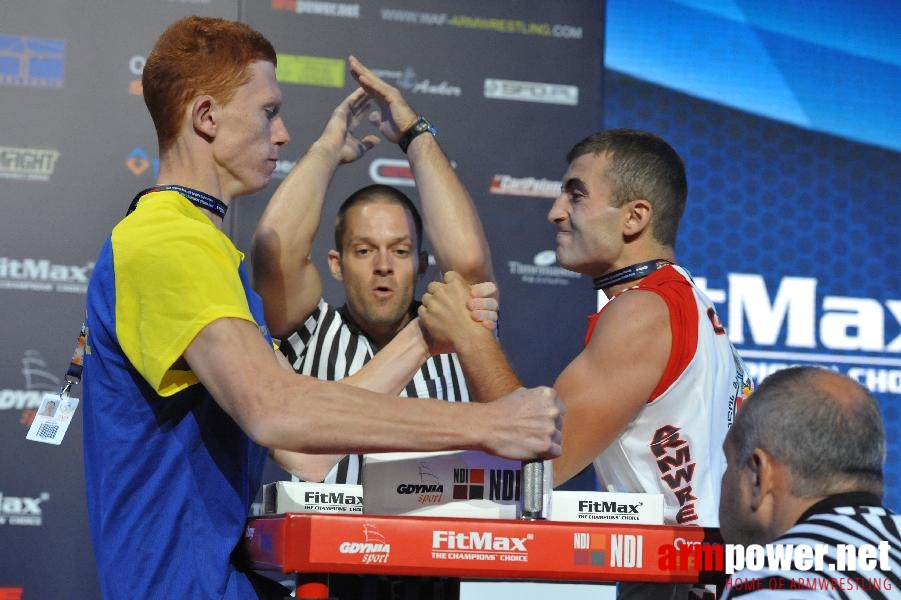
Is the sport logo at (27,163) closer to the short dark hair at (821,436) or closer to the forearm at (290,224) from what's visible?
the forearm at (290,224)

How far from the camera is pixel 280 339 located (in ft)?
11.7

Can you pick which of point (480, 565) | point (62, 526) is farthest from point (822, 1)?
point (480, 565)

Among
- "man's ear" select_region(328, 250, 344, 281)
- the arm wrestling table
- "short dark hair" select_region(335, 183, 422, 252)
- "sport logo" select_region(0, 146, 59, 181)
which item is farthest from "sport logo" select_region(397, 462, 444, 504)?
"sport logo" select_region(0, 146, 59, 181)

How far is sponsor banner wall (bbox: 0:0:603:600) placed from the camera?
14.0 feet

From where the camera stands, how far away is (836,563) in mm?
1555

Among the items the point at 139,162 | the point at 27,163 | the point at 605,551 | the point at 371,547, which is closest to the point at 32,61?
the point at 27,163

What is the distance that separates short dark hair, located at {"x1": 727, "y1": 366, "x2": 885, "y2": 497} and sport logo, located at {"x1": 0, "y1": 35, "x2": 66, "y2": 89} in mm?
3594

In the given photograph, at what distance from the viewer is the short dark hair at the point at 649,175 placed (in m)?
2.86

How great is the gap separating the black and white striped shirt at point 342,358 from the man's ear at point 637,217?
3.36ft

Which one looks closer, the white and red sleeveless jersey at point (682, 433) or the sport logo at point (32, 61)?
the white and red sleeveless jersey at point (682, 433)

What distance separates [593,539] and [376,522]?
0.32m

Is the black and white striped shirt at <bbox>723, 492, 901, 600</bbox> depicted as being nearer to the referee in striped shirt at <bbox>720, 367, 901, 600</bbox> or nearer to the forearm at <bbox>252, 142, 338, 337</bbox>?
the referee in striped shirt at <bbox>720, 367, 901, 600</bbox>

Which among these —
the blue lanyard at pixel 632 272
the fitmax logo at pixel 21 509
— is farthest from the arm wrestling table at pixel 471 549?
the fitmax logo at pixel 21 509

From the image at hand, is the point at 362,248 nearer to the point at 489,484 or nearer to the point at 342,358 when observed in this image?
the point at 342,358
